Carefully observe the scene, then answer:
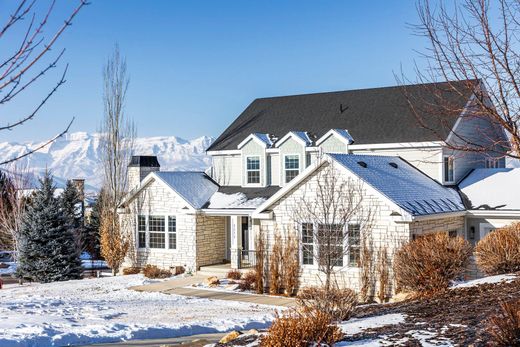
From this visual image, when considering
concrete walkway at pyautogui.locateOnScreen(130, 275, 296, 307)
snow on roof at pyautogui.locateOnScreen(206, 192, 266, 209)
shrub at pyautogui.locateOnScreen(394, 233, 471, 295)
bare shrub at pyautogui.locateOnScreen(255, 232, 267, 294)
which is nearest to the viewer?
shrub at pyautogui.locateOnScreen(394, 233, 471, 295)

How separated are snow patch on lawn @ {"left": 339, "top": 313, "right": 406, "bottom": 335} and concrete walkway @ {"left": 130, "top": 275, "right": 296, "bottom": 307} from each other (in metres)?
7.89

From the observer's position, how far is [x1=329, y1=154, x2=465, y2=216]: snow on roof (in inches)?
741

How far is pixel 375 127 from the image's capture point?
1005 inches

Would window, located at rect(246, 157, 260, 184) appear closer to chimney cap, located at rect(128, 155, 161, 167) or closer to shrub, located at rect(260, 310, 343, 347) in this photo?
chimney cap, located at rect(128, 155, 161, 167)

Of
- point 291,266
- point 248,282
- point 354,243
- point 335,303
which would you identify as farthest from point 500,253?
point 248,282

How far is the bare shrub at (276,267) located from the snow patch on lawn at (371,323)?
32.6 feet

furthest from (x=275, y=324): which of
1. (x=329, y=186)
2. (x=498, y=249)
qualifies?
(x=329, y=186)

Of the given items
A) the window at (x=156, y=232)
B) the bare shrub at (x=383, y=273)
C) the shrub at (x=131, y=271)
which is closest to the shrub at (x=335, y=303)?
the bare shrub at (x=383, y=273)

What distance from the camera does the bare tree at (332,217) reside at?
59.3 feet

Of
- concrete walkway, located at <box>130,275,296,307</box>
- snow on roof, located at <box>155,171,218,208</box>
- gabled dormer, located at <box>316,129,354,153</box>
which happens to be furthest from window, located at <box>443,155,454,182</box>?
snow on roof, located at <box>155,171,218,208</box>

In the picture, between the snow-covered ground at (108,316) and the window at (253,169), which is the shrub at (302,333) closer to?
the snow-covered ground at (108,316)

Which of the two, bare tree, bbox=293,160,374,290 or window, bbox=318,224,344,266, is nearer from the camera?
window, bbox=318,224,344,266

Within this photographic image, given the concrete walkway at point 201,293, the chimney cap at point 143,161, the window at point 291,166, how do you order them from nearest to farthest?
the concrete walkway at point 201,293, the window at point 291,166, the chimney cap at point 143,161

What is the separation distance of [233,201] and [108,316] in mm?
10381
